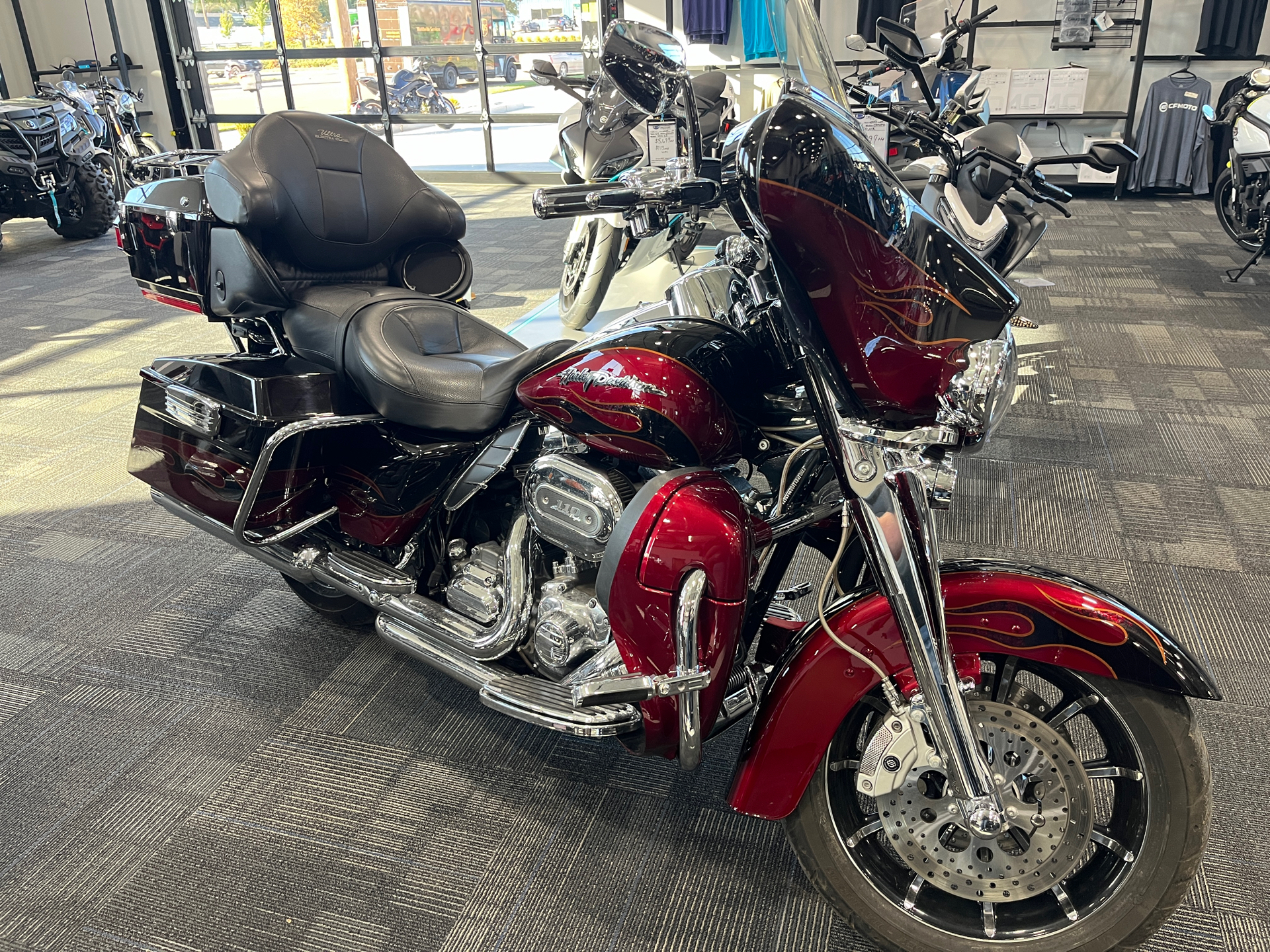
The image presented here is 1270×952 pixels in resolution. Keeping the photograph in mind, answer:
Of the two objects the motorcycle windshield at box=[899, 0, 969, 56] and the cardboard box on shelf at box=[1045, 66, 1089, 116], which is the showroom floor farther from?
the cardboard box on shelf at box=[1045, 66, 1089, 116]

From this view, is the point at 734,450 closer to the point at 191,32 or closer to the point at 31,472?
the point at 31,472

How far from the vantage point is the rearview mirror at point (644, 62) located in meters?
1.18

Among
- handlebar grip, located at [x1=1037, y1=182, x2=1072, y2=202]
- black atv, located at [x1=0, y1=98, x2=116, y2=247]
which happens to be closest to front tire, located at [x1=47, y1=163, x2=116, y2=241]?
black atv, located at [x1=0, y1=98, x2=116, y2=247]

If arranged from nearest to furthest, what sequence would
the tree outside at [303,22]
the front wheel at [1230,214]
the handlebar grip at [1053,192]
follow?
the handlebar grip at [1053,192]
the front wheel at [1230,214]
the tree outside at [303,22]

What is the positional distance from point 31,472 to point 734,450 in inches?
109

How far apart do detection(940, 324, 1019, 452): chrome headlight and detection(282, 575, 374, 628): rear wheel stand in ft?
4.97

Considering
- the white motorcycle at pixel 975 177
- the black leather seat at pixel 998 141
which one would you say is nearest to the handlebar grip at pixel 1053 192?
the white motorcycle at pixel 975 177

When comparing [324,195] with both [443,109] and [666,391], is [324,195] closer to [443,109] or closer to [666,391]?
[666,391]

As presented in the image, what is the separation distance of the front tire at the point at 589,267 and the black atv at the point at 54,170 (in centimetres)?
441

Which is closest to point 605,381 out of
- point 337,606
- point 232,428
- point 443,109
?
point 232,428

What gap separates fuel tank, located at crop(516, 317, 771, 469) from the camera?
1.30m

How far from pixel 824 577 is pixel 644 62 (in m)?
0.80

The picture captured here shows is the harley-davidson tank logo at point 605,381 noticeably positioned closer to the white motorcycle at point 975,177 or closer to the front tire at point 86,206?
the white motorcycle at point 975,177

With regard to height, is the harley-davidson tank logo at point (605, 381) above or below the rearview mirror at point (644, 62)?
below
